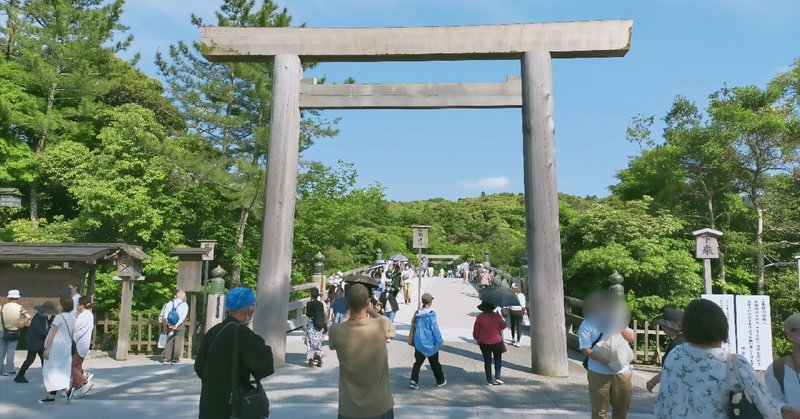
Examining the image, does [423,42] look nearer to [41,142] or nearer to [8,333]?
[8,333]

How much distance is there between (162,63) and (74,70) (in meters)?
3.53

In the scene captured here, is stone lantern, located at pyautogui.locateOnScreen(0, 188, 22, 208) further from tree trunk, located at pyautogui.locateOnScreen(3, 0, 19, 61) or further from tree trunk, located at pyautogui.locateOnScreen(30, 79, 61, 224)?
tree trunk, located at pyautogui.locateOnScreen(3, 0, 19, 61)

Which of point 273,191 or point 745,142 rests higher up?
point 745,142

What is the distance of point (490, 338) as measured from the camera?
6.80 meters

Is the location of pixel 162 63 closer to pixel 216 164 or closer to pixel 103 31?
pixel 103 31

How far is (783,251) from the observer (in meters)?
19.7

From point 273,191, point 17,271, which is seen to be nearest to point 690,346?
point 273,191

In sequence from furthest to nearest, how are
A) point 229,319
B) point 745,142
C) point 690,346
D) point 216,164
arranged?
point 216,164, point 745,142, point 229,319, point 690,346

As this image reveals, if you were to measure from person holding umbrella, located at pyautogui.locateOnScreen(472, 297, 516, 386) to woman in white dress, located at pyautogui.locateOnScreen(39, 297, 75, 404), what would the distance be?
5.25 meters

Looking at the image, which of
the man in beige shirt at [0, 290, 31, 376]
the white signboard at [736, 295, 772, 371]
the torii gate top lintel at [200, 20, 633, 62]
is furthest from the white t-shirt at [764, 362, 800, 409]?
the man in beige shirt at [0, 290, 31, 376]

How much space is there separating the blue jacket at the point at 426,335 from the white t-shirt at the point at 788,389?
418cm

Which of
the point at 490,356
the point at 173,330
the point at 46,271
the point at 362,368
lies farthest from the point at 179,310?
the point at 362,368

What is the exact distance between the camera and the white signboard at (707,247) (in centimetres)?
841

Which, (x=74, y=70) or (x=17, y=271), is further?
(x=74, y=70)
